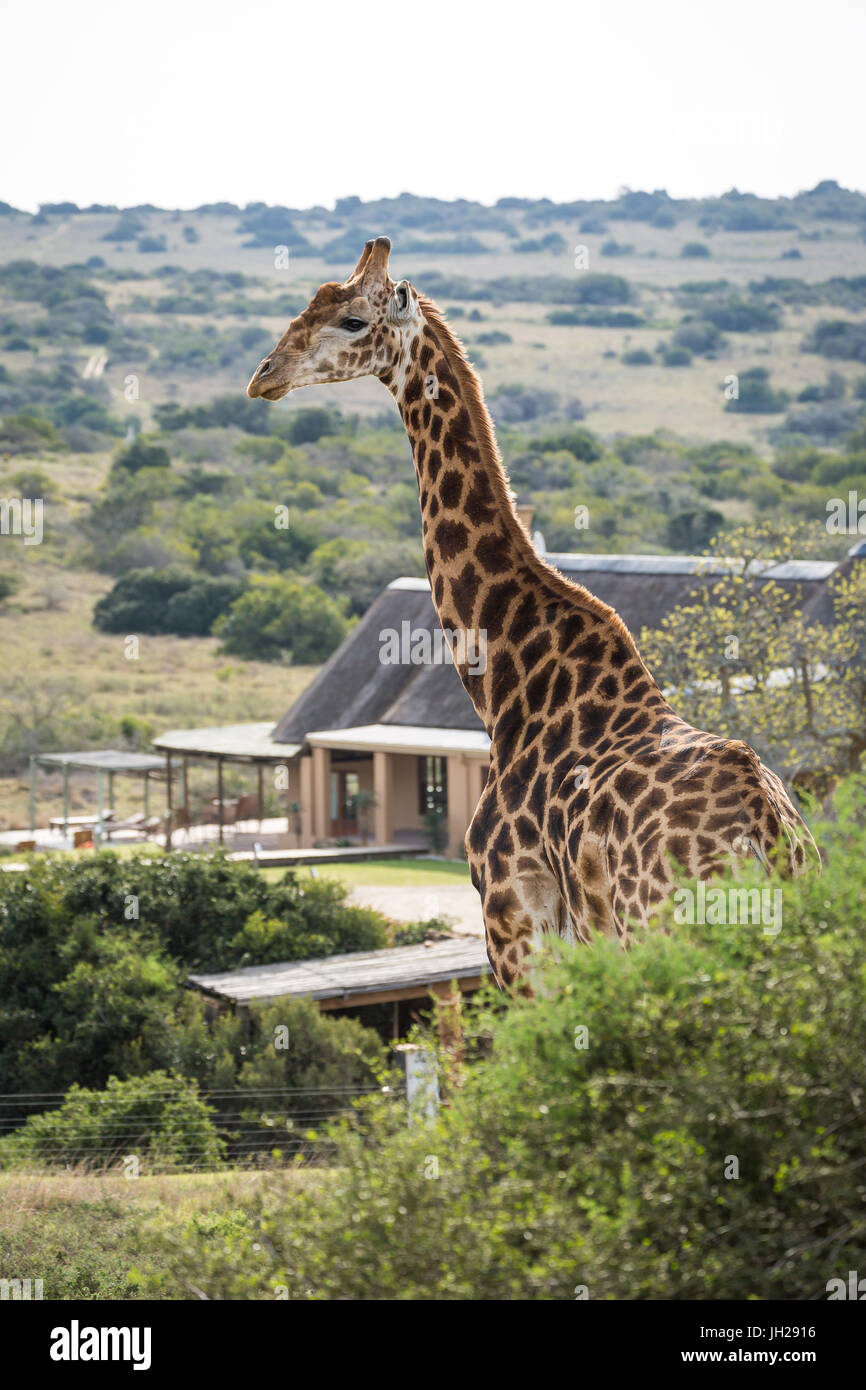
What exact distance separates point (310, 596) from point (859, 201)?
467ft

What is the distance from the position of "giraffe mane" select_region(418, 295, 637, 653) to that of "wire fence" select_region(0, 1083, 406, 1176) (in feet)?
17.3

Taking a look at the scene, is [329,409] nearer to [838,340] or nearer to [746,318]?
[838,340]

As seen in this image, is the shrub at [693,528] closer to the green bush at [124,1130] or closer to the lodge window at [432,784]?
the lodge window at [432,784]

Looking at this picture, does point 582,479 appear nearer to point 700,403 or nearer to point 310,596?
point 310,596

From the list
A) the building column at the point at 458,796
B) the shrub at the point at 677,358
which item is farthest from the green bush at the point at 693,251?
the building column at the point at 458,796

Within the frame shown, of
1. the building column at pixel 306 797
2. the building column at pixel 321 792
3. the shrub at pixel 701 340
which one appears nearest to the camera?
the building column at pixel 321 792

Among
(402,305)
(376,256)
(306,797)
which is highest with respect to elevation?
(376,256)

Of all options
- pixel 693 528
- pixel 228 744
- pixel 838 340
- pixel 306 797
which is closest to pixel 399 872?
pixel 306 797

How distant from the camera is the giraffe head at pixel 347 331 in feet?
21.4

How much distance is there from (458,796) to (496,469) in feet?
72.4

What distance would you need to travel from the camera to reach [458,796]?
2878 cm

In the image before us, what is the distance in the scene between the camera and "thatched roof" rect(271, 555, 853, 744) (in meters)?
29.3

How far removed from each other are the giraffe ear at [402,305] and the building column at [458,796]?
21906 millimetres

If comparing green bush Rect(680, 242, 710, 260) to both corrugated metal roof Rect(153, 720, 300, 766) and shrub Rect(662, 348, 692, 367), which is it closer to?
shrub Rect(662, 348, 692, 367)
